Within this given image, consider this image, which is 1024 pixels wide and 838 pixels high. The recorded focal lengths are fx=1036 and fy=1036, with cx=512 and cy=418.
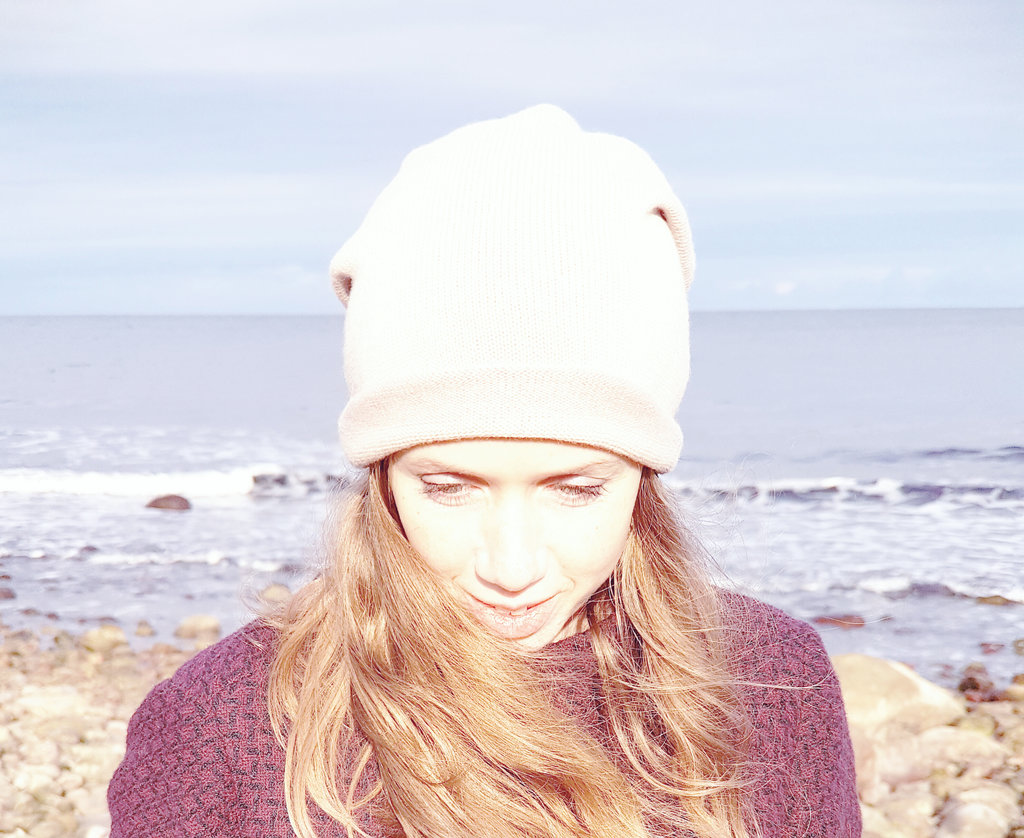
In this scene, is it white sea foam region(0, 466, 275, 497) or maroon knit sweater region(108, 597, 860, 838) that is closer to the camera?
maroon knit sweater region(108, 597, 860, 838)

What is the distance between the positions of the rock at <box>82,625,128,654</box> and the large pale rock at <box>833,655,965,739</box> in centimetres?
462

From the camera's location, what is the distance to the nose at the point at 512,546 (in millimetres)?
1847

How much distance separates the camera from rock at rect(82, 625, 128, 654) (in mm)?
6855

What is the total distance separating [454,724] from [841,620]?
19.9ft

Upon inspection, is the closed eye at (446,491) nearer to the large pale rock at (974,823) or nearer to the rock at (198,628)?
the large pale rock at (974,823)

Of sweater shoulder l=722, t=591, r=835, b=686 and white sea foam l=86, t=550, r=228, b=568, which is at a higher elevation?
sweater shoulder l=722, t=591, r=835, b=686

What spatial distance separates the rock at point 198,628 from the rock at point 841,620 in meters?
4.25

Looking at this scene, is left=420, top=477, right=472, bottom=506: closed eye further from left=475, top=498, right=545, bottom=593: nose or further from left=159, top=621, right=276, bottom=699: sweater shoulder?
left=159, top=621, right=276, bottom=699: sweater shoulder

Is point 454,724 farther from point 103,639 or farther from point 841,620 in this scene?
point 841,620

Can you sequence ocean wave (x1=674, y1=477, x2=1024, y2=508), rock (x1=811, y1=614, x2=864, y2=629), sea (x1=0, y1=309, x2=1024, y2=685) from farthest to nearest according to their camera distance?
ocean wave (x1=674, y1=477, x2=1024, y2=508) → sea (x1=0, y1=309, x2=1024, y2=685) → rock (x1=811, y1=614, x2=864, y2=629)

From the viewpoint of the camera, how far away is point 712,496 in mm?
2846

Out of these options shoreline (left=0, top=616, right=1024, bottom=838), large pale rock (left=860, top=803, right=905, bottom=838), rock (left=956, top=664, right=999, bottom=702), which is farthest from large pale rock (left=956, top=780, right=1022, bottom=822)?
rock (left=956, top=664, right=999, bottom=702)

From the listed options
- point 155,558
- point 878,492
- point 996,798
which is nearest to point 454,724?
point 996,798

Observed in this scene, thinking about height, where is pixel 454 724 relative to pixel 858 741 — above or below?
above
